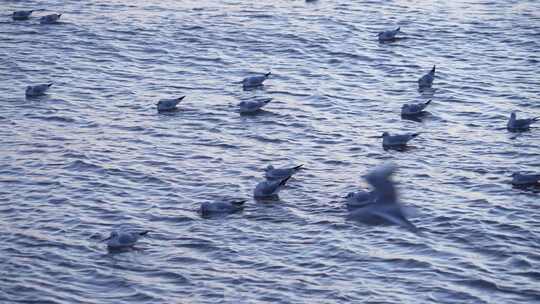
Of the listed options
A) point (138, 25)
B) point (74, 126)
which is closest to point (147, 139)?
point (74, 126)

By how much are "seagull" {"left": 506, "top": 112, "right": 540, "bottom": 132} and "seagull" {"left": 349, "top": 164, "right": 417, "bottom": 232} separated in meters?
9.46

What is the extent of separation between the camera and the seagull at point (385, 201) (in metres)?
20.2

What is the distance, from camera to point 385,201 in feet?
68.2

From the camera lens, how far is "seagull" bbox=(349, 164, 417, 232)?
2016cm

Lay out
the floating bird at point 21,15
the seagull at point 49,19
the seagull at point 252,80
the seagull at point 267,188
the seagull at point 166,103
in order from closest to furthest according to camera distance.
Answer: the seagull at point 267,188 < the seagull at point 166,103 < the seagull at point 252,80 < the seagull at point 49,19 < the floating bird at point 21,15

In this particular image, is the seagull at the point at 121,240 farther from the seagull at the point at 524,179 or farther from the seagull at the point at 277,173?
the seagull at the point at 524,179

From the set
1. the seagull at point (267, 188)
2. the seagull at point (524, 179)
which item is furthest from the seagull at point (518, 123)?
the seagull at point (267, 188)

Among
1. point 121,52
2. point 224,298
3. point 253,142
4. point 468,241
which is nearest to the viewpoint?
point 224,298

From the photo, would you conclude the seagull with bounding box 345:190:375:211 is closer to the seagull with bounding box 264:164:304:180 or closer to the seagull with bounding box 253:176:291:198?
the seagull with bounding box 253:176:291:198

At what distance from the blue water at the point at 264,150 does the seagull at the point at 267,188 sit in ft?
0.81

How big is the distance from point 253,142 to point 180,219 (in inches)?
228

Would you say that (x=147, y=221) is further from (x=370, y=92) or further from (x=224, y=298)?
(x=370, y=92)

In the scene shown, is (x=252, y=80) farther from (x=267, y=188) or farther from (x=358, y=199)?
(x=358, y=199)

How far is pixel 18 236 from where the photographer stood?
24.6m
